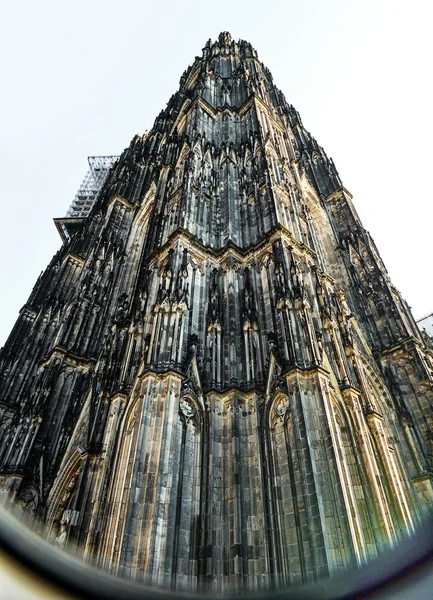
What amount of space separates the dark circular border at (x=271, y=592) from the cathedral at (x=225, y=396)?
361 cm

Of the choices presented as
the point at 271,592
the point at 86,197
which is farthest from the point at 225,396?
the point at 86,197

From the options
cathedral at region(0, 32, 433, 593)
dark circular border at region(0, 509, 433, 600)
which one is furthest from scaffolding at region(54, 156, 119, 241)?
dark circular border at region(0, 509, 433, 600)

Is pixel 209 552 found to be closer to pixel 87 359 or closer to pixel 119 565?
pixel 119 565

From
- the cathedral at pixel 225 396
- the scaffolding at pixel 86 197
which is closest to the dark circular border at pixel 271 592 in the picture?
the cathedral at pixel 225 396

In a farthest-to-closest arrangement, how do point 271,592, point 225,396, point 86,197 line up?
point 86,197 → point 225,396 → point 271,592

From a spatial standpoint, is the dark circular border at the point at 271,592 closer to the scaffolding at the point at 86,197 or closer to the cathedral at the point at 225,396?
the cathedral at the point at 225,396

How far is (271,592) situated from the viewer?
10.2 ft

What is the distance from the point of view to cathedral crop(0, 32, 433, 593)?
25.6ft

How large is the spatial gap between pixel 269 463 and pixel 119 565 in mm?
3604

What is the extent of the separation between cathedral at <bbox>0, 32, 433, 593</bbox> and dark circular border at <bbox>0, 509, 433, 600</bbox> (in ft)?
11.9

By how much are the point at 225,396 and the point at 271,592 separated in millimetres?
7187

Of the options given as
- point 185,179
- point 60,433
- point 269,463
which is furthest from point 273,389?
point 185,179

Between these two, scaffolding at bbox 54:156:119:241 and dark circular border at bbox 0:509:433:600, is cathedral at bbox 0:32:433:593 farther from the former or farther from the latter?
scaffolding at bbox 54:156:119:241

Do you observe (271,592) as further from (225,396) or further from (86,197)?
(86,197)
